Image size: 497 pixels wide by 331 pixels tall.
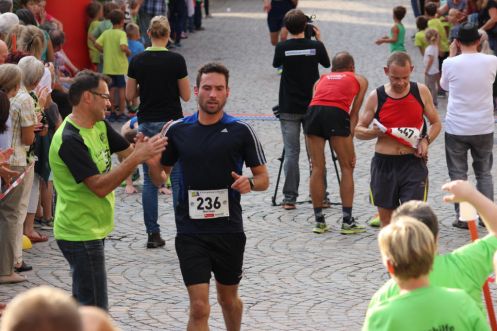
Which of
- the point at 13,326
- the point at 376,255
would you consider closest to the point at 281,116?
the point at 376,255

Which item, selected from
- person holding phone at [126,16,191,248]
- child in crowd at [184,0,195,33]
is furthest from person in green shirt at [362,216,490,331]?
child in crowd at [184,0,195,33]

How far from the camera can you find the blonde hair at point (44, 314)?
3.32 meters

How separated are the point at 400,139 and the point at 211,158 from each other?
266cm

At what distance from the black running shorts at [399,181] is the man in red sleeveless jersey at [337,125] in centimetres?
150

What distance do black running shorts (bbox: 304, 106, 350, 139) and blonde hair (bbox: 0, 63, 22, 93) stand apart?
3002 mm

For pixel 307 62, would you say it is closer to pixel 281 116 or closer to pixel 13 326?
pixel 281 116

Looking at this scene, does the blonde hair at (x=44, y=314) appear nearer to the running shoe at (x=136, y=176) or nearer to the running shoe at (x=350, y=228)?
the running shoe at (x=350, y=228)

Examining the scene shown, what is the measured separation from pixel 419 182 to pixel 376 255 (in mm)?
1066

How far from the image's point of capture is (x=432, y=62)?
60.1ft

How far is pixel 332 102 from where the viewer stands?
11.0m

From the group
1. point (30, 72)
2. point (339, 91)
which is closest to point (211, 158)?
point (30, 72)

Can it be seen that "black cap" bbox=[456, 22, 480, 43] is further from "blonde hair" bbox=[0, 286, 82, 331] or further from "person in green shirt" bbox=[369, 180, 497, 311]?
"blonde hair" bbox=[0, 286, 82, 331]

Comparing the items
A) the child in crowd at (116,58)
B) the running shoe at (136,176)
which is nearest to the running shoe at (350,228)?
the running shoe at (136,176)

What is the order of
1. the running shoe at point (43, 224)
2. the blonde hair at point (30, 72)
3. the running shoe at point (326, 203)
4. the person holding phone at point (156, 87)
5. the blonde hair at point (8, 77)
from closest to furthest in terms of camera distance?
the blonde hair at point (8, 77)
the blonde hair at point (30, 72)
the person holding phone at point (156, 87)
the running shoe at point (43, 224)
the running shoe at point (326, 203)
